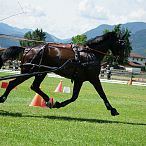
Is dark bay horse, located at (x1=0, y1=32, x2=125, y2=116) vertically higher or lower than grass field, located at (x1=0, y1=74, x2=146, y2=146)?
higher

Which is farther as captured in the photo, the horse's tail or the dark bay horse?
the horse's tail

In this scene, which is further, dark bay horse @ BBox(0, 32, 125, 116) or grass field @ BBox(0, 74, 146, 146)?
dark bay horse @ BBox(0, 32, 125, 116)

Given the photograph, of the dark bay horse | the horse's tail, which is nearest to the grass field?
the dark bay horse

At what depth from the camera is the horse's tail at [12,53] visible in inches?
513

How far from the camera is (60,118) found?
11812mm

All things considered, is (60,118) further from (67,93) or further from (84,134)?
(67,93)

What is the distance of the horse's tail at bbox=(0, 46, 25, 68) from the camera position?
42.8 feet

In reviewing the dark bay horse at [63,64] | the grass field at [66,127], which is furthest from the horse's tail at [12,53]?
the grass field at [66,127]

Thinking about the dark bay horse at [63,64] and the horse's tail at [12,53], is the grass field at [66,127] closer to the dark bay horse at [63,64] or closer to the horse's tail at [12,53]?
the dark bay horse at [63,64]

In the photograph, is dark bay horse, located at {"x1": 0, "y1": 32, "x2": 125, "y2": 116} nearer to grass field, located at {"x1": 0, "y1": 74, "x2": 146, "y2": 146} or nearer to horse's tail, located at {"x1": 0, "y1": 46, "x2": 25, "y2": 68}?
horse's tail, located at {"x1": 0, "y1": 46, "x2": 25, "y2": 68}

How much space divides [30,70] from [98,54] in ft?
6.69

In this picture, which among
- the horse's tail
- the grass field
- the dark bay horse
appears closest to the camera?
the grass field

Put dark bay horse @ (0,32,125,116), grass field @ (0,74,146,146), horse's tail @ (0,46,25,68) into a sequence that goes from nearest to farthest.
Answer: grass field @ (0,74,146,146)
dark bay horse @ (0,32,125,116)
horse's tail @ (0,46,25,68)

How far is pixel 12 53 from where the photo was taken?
13195mm
